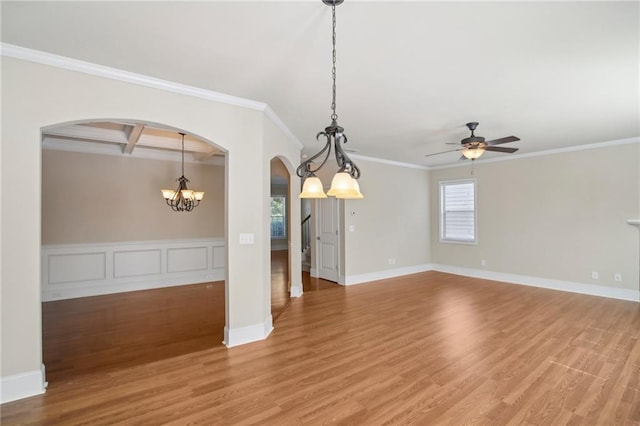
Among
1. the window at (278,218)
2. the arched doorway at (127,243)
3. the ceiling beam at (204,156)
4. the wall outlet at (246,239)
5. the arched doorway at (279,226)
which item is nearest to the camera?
the wall outlet at (246,239)

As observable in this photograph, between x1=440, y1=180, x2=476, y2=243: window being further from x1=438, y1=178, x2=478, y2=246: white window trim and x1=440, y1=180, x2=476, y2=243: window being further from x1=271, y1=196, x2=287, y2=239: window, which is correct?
x1=271, y1=196, x2=287, y2=239: window

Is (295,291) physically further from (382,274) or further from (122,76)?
(122,76)

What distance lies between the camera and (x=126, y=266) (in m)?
5.55

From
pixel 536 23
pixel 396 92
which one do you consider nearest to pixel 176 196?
pixel 396 92

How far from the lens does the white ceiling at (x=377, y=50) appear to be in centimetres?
186

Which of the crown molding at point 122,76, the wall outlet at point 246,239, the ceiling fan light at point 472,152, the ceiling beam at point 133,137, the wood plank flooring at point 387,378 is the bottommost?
the wood plank flooring at point 387,378

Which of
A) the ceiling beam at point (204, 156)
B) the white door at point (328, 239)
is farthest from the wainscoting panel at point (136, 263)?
the white door at point (328, 239)

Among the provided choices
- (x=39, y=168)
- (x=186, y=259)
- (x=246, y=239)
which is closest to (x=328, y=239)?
(x=186, y=259)

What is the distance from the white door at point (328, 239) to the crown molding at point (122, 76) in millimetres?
3185

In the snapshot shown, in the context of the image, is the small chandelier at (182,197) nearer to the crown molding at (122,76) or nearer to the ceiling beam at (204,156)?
the ceiling beam at (204,156)

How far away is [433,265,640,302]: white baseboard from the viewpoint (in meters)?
4.93

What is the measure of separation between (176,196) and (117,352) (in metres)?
3.11

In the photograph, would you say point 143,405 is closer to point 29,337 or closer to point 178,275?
point 29,337

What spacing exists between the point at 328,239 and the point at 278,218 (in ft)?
19.1
